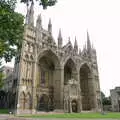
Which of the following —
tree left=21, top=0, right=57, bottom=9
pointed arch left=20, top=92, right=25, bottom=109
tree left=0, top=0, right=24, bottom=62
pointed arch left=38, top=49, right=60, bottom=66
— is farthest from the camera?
pointed arch left=38, top=49, right=60, bottom=66

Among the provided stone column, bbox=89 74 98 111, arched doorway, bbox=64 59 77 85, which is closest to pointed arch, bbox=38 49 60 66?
arched doorway, bbox=64 59 77 85

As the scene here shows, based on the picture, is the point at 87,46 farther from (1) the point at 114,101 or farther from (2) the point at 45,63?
(1) the point at 114,101

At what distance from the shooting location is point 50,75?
50.5 metres

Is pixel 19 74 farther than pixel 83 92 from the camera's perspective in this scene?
No

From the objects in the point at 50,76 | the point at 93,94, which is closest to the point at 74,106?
the point at 93,94

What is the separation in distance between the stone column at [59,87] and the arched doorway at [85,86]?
45.7 feet

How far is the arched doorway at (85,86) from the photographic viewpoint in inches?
2169

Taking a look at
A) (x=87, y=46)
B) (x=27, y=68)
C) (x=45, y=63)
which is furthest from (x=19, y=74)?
(x=87, y=46)

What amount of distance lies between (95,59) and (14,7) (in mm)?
53847

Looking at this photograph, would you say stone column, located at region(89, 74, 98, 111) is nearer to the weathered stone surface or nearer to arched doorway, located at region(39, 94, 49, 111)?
the weathered stone surface

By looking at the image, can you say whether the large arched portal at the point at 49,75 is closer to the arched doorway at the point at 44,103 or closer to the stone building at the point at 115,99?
the arched doorway at the point at 44,103

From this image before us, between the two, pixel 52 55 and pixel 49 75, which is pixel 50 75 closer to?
pixel 49 75

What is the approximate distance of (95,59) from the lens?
6350 centimetres

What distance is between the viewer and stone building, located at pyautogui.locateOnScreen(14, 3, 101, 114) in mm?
39469
